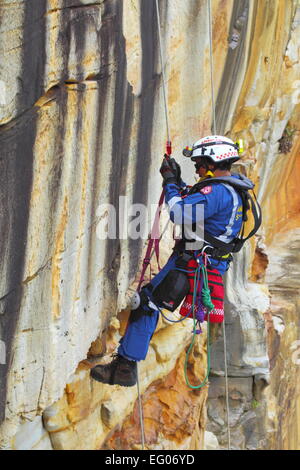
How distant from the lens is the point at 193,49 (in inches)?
281

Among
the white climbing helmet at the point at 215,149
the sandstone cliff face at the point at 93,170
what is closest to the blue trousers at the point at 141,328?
the sandstone cliff face at the point at 93,170

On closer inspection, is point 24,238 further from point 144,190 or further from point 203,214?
point 144,190

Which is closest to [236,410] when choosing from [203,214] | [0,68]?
[203,214]

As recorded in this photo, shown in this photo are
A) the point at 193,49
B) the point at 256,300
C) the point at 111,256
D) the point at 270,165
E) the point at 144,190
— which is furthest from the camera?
the point at 270,165

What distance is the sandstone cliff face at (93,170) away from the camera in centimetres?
446

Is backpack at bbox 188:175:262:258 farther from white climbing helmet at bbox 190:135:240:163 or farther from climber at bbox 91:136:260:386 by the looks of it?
white climbing helmet at bbox 190:135:240:163

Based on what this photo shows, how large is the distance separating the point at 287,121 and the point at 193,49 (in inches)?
230

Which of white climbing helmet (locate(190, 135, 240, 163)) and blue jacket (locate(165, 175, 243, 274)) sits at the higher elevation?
white climbing helmet (locate(190, 135, 240, 163))

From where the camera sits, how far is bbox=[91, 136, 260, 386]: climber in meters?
5.32

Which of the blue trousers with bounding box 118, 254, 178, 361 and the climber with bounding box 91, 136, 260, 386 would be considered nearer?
the climber with bounding box 91, 136, 260, 386

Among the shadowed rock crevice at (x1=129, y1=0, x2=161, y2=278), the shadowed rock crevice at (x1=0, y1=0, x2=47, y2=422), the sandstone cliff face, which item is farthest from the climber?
the shadowed rock crevice at (x1=0, y1=0, x2=47, y2=422)

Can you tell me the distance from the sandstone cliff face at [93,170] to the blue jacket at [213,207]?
503mm

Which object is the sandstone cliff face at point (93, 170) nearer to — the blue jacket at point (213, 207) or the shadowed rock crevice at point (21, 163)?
the shadowed rock crevice at point (21, 163)

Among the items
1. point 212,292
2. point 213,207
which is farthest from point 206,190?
point 212,292
